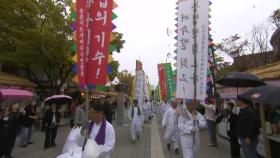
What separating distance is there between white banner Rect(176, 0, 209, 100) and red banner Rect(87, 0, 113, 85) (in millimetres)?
2895

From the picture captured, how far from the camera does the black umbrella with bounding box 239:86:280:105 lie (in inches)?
350

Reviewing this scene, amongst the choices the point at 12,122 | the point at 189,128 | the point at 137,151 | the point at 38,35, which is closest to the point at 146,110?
the point at 38,35

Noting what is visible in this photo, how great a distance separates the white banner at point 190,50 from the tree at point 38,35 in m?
15.9

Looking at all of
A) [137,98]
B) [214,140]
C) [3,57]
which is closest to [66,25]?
[3,57]

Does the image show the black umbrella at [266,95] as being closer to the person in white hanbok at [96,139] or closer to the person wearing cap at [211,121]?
the person in white hanbok at [96,139]

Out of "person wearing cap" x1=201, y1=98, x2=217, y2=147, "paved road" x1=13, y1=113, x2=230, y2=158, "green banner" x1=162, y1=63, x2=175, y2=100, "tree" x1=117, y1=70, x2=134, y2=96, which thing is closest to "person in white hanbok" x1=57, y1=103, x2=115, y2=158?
"paved road" x1=13, y1=113, x2=230, y2=158

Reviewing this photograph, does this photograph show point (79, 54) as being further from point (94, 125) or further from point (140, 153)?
point (140, 153)

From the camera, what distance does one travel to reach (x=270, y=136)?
1048 centimetres

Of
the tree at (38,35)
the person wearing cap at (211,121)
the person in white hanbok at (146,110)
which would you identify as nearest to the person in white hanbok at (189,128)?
the person wearing cap at (211,121)

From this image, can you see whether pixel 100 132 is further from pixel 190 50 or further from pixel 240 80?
pixel 240 80

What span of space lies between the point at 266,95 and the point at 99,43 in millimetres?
3913

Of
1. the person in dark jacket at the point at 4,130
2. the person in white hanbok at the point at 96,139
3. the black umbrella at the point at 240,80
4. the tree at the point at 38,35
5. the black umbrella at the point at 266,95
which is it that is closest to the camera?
the person in white hanbok at the point at 96,139

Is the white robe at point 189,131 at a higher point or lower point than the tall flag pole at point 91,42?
lower

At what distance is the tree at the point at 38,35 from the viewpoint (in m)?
25.2
